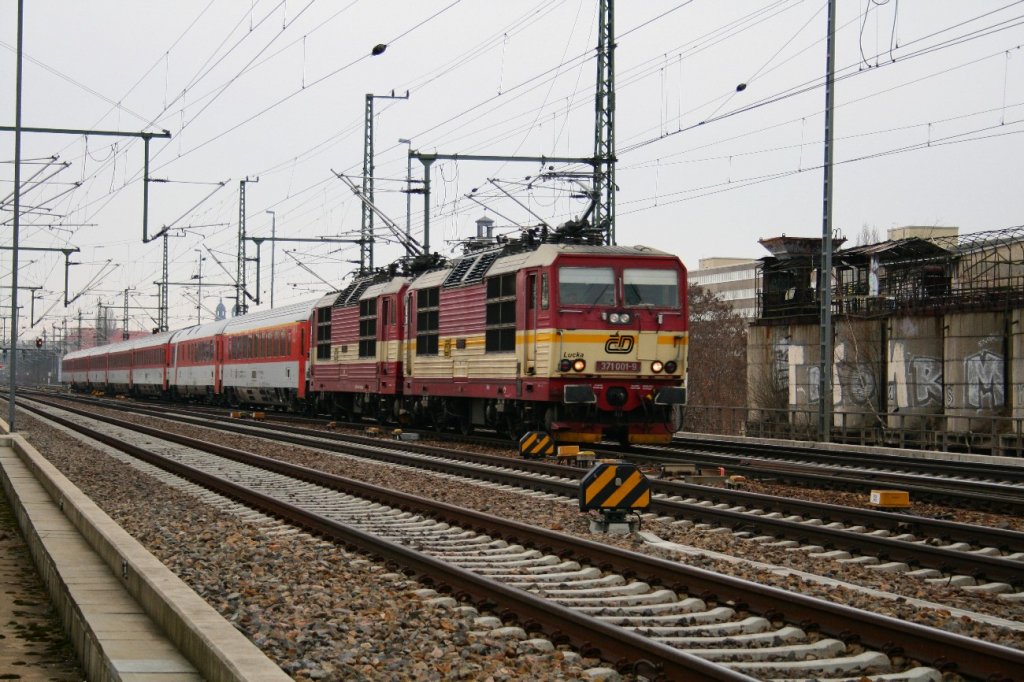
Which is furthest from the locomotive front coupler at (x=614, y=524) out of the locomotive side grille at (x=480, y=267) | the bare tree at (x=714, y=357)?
the bare tree at (x=714, y=357)

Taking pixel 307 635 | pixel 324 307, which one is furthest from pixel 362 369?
pixel 307 635

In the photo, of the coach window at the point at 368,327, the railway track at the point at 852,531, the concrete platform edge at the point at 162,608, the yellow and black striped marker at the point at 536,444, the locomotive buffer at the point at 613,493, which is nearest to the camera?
the concrete platform edge at the point at 162,608

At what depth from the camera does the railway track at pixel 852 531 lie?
9.72 m

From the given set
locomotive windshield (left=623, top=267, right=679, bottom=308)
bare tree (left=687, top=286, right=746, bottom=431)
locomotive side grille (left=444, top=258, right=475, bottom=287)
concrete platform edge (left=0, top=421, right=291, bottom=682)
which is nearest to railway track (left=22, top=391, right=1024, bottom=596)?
locomotive windshield (left=623, top=267, right=679, bottom=308)

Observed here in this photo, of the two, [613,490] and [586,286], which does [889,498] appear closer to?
[613,490]

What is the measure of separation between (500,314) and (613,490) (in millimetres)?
11044

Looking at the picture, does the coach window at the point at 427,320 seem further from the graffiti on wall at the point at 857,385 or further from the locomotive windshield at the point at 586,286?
the graffiti on wall at the point at 857,385

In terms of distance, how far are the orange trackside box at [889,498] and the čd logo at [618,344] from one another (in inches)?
318

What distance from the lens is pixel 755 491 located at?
1592 centimetres

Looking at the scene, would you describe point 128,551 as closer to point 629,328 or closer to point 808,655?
point 808,655

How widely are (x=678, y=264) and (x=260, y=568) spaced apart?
13400 millimetres

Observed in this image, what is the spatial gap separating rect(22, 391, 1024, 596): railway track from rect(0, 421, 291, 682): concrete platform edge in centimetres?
547

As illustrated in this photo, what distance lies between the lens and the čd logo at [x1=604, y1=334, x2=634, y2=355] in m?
21.4

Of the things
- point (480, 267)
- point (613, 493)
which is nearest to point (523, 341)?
point (480, 267)
